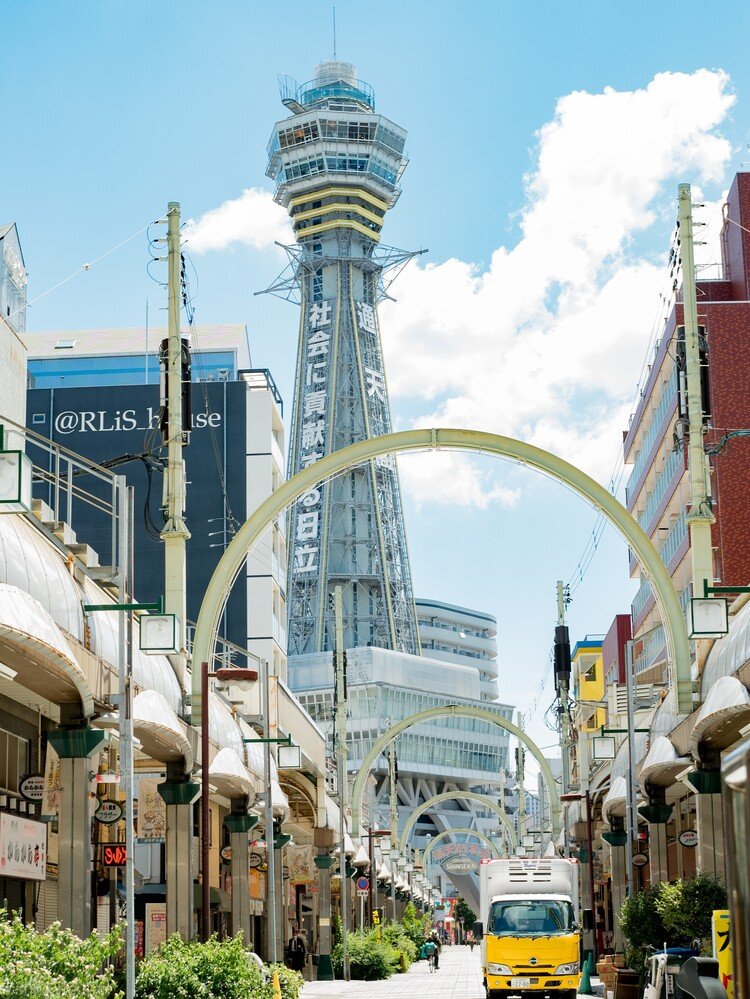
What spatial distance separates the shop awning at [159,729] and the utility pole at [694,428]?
35.3 feet

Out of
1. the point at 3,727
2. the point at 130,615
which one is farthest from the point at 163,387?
the point at 130,615

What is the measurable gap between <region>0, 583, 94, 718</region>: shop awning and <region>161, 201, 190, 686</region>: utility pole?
7408 mm

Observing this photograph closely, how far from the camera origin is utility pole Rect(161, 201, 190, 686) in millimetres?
31281

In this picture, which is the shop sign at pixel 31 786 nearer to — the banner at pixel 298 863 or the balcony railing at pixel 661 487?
the banner at pixel 298 863

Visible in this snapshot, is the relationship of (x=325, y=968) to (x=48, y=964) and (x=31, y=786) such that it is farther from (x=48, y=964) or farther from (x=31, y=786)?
(x=48, y=964)

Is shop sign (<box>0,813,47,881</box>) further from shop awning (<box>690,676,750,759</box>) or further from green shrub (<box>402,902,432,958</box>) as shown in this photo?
green shrub (<box>402,902,432,958</box>)

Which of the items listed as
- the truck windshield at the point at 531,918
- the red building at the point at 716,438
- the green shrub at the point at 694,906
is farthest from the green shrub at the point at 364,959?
the green shrub at the point at 694,906

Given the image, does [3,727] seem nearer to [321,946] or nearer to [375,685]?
[321,946]

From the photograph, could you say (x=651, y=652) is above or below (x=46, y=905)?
above

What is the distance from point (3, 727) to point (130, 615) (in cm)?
569

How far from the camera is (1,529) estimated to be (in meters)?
19.6

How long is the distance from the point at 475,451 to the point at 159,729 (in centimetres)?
1177

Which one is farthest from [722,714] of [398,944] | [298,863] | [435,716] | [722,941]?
[435,716]

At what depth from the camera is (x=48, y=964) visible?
1762cm
